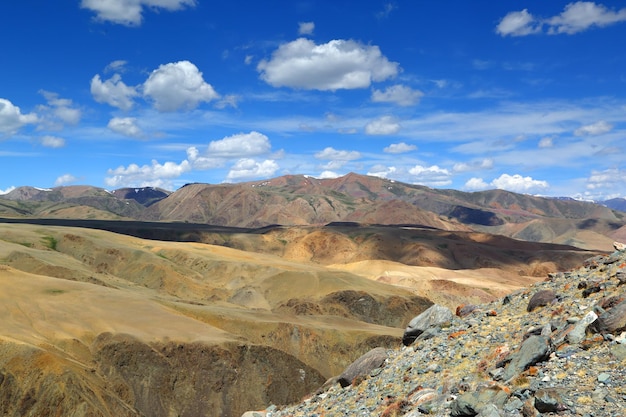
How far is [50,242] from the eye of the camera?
117 m

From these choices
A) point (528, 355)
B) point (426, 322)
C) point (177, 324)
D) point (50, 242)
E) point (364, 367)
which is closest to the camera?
point (528, 355)

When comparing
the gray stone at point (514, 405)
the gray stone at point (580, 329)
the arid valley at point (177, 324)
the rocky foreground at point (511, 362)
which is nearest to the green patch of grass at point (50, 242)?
the arid valley at point (177, 324)

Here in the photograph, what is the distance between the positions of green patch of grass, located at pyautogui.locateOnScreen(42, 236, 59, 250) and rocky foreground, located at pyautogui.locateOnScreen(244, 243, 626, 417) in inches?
4232

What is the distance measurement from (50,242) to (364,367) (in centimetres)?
11218

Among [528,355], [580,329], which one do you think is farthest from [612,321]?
[528,355]

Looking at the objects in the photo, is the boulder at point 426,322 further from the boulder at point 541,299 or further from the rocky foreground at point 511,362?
the boulder at point 541,299

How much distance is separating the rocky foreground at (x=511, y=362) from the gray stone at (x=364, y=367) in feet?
0.15

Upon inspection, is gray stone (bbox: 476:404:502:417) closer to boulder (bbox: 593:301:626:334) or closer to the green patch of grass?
boulder (bbox: 593:301:626:334)

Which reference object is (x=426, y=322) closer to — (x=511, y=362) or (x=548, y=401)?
(x=511, y=362)

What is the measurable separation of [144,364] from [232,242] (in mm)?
135605

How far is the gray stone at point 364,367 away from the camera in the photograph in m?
22.0

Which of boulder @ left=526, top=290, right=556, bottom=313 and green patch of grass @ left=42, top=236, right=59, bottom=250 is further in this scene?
green patch of grass @ left=42, top=236, right=59, bottom=250

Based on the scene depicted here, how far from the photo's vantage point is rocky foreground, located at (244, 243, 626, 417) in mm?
13408

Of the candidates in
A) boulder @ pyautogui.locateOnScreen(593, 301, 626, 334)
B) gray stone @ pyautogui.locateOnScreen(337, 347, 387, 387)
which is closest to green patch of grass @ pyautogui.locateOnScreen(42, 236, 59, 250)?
gray stone @ pyautogui.locateOnScreen(337, 347, 387, 387)
